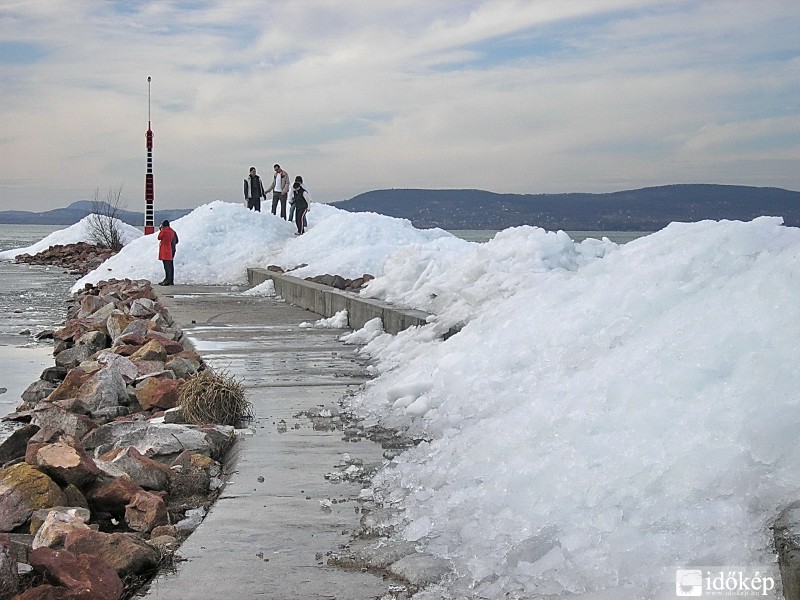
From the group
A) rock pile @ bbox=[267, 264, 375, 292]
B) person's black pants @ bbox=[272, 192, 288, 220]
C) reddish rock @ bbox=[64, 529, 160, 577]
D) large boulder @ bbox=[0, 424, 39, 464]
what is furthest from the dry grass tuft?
person's black pants @ bbox=[272, 192, 288, 220]

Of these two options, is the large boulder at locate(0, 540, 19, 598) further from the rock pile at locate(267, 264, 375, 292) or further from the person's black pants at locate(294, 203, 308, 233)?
the person's black pants at locate(294, 203, 308, 233)

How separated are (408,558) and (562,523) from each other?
57 centimetres

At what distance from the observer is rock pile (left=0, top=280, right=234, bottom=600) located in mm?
3373

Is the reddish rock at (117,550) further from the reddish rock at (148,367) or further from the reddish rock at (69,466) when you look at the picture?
the reddish rock at (148,367)

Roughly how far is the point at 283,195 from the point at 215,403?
20.5 metres

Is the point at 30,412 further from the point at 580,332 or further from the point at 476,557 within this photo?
Answer: the point at 476,557

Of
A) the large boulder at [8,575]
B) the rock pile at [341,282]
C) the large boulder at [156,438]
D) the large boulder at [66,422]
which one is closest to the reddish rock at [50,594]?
the large boulder at [8,575]

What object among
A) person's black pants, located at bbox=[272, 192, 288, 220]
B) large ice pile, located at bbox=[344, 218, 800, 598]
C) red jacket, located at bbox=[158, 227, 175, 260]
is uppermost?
person's black pants, located at bbox=[272, 192, 288, 220]

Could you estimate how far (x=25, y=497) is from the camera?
4352 millimetres

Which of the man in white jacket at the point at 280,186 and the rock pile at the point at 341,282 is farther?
the man in white jacket at the point at 280,186

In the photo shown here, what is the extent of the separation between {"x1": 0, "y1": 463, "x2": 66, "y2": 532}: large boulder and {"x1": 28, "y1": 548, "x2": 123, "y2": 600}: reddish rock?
91 cm

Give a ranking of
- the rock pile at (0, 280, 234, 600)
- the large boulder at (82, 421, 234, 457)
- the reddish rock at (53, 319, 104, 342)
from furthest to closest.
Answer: the reddish rock at (53, 319, 104, 342) → the large boulder at (82, 421, 234, 457) → the rock pile at (0, 280, 234, 600)

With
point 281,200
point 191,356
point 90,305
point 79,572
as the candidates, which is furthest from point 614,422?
point 281,200

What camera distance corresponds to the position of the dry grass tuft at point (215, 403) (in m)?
6.02
